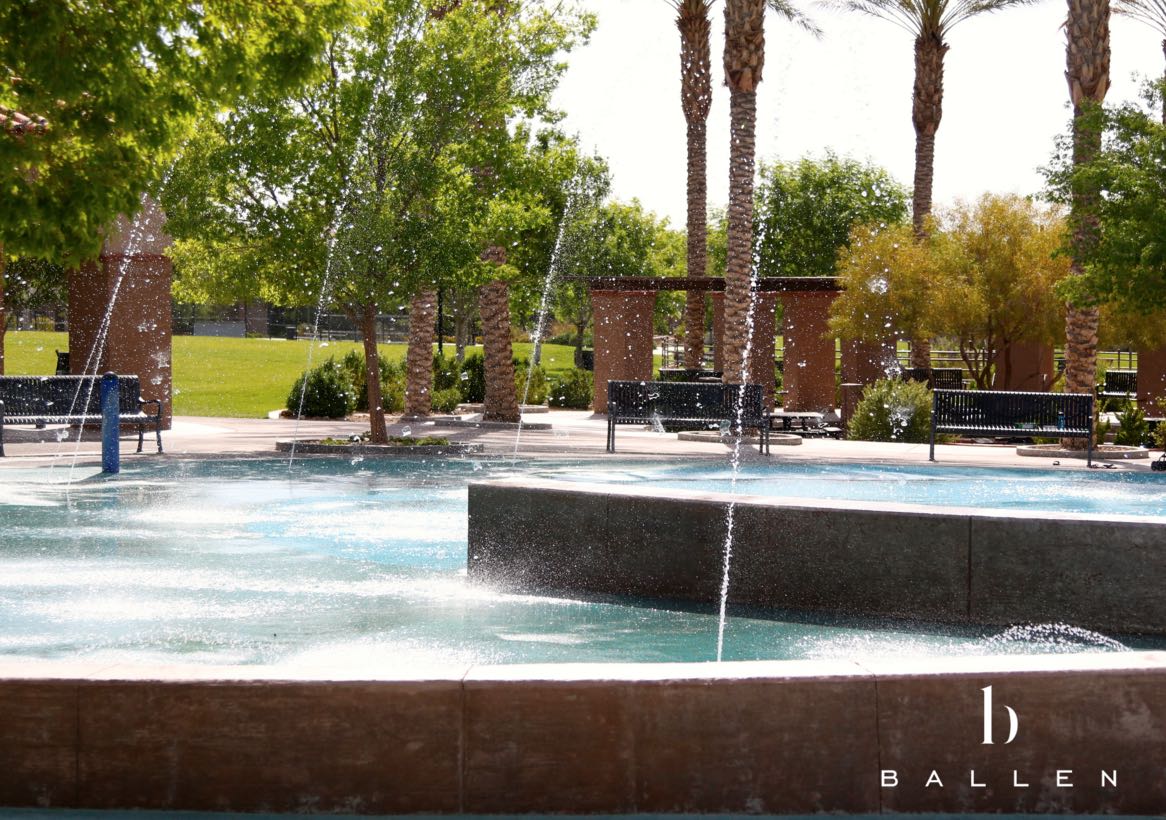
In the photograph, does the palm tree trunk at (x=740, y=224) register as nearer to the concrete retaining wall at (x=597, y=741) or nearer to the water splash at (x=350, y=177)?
the water splash at (x=350, y=177)

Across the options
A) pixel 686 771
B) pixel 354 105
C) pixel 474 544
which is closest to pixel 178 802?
pixel 686 771

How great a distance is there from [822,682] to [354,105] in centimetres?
1579

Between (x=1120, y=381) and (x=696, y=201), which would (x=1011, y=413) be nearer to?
(x=696, y=201)

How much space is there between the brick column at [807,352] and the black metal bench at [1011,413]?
43.0 ft

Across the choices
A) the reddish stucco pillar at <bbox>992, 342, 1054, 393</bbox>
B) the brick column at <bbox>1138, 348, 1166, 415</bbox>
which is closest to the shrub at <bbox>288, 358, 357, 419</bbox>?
the reddish stucco pillar at <bbox>992, 342, 1054, 393</bbox>

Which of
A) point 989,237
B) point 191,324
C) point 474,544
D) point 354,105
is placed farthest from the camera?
point 191,324

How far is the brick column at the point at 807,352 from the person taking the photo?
33406mm

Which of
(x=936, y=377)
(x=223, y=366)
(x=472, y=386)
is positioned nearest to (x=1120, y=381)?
(x=936, y=377)

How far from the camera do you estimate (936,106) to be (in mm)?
32219

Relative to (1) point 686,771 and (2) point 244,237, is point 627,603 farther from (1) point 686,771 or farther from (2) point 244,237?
(2) point 244,237

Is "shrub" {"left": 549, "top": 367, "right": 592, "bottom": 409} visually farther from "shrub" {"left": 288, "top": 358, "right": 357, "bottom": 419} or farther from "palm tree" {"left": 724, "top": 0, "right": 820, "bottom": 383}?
"palm tree" {"left": 724, "top": 0, "right": 820, "bottom": 383}

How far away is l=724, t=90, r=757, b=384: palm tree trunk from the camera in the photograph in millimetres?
23062

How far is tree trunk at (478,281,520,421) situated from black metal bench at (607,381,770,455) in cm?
567

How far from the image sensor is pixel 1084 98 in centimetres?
2238
